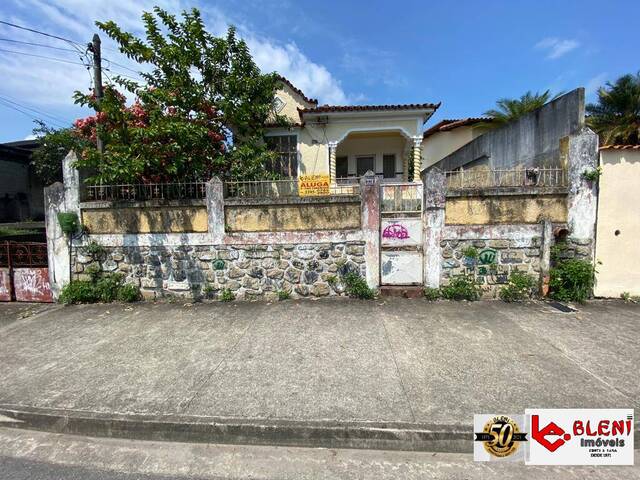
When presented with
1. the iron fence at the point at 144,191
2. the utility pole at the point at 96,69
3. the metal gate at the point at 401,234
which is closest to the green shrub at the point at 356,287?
the metal gate at the point at 401,234

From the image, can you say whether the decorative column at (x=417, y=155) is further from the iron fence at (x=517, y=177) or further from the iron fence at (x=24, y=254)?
the iron fence at (x=24, y=254)

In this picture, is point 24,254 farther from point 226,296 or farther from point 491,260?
point 491,260

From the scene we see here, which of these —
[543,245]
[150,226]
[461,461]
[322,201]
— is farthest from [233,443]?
[543,245]

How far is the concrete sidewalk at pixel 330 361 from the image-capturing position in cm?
273

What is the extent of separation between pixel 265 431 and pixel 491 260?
481cm

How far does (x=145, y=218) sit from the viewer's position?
5770 millimetres

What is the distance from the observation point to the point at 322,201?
5.57 meters

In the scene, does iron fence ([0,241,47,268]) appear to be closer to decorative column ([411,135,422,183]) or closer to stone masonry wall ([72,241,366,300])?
stone masonry wall ([72,241,366,300])

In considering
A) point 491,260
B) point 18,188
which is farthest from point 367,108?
point 18,188

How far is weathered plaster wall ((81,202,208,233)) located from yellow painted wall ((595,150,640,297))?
281 inches

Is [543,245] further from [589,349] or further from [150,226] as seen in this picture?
[150,226]

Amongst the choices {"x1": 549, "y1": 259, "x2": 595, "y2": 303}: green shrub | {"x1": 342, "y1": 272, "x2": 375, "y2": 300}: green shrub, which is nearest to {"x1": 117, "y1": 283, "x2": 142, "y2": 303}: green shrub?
{"x1": 342, "y1": 272, "x2": 375, "y2": 300}: green shrub

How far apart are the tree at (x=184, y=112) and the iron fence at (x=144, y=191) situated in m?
0.22

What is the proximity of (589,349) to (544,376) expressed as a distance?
1.12 metres
